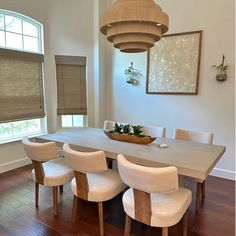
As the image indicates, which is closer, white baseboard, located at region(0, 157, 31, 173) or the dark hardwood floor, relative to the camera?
the dark hardwood floor

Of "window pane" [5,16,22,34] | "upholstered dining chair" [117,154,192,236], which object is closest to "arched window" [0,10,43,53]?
"window pane" [5,16,22,34]

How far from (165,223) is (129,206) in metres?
0.30

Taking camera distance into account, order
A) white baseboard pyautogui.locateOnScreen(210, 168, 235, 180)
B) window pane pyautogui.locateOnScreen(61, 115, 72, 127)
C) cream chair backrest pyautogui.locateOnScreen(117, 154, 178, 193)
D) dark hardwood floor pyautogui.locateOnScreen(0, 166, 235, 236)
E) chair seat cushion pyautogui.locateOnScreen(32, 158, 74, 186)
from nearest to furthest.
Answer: cream chair backrest pyautogui.locateOnScreen(117, 154, 178, 193), dark hardwood floor pyautogui.locateOnScreen(0, 166, 235, 236), chair seat cushion pyautogui.locateOnScreen(32, 158, 74, 186), white baseboard pyautogui.locateOnScreen(210, 168, 235, 180), window pane pyautogui.locateOnScreen(61, 115, 72, 127)

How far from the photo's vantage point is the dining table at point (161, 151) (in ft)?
5.76

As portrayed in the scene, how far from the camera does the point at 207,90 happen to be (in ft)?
11.4

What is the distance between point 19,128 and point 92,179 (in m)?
2.28

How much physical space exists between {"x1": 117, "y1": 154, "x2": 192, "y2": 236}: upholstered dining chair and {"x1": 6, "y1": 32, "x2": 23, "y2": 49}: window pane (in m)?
2.98

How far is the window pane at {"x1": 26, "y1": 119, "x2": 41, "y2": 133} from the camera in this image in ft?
13.1

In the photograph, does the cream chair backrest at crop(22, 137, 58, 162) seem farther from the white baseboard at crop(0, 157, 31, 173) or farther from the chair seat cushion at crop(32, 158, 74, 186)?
the white baseboard at crop(0, 157, 31, 173)

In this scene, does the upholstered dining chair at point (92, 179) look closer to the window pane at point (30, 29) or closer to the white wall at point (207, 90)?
the white wall at point (207, 90)

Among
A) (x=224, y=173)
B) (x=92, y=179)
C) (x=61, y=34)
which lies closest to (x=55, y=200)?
(x=92, y=179)

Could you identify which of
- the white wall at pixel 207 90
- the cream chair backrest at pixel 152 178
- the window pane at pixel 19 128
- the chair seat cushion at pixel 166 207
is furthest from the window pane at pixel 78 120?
the cream chair backrest at pixel 152 178

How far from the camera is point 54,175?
2.29 metres

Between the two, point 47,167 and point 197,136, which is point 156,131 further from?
point 47,167
